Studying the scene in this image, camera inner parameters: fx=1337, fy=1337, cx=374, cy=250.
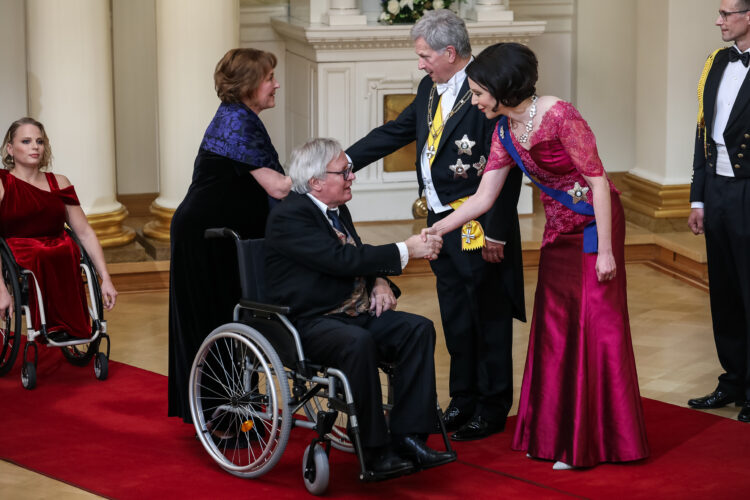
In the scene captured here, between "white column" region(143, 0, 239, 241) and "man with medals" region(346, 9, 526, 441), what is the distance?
2.71 m

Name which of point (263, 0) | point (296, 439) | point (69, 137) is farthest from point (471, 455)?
point (263, 0)

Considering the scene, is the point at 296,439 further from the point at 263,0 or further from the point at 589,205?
the point at 263,0

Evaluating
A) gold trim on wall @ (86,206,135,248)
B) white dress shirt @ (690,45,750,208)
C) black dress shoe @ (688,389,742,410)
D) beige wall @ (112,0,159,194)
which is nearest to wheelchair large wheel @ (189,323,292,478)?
black dress shoe @ (688,389,742,410)

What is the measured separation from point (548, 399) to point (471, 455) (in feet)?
1.14

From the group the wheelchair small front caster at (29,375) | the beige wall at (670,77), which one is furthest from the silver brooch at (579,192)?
the beige wall at (670,77)

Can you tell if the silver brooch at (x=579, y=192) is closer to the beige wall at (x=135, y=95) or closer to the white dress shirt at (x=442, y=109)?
the white dress shirt at (x=442, y=109)

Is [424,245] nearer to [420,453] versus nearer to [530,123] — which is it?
[530,123]

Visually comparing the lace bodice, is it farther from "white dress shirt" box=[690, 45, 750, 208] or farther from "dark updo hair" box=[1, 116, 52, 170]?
"dark updo hair" box=[1, 116, 52, 170]

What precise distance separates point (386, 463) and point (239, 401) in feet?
1.94

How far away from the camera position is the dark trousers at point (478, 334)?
481 centimetres

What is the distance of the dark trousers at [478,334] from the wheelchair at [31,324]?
5.09ft

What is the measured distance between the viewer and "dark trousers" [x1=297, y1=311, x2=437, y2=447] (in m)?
4.06

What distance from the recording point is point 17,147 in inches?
224

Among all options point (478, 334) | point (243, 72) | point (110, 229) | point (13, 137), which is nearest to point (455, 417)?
point (478, 334)
